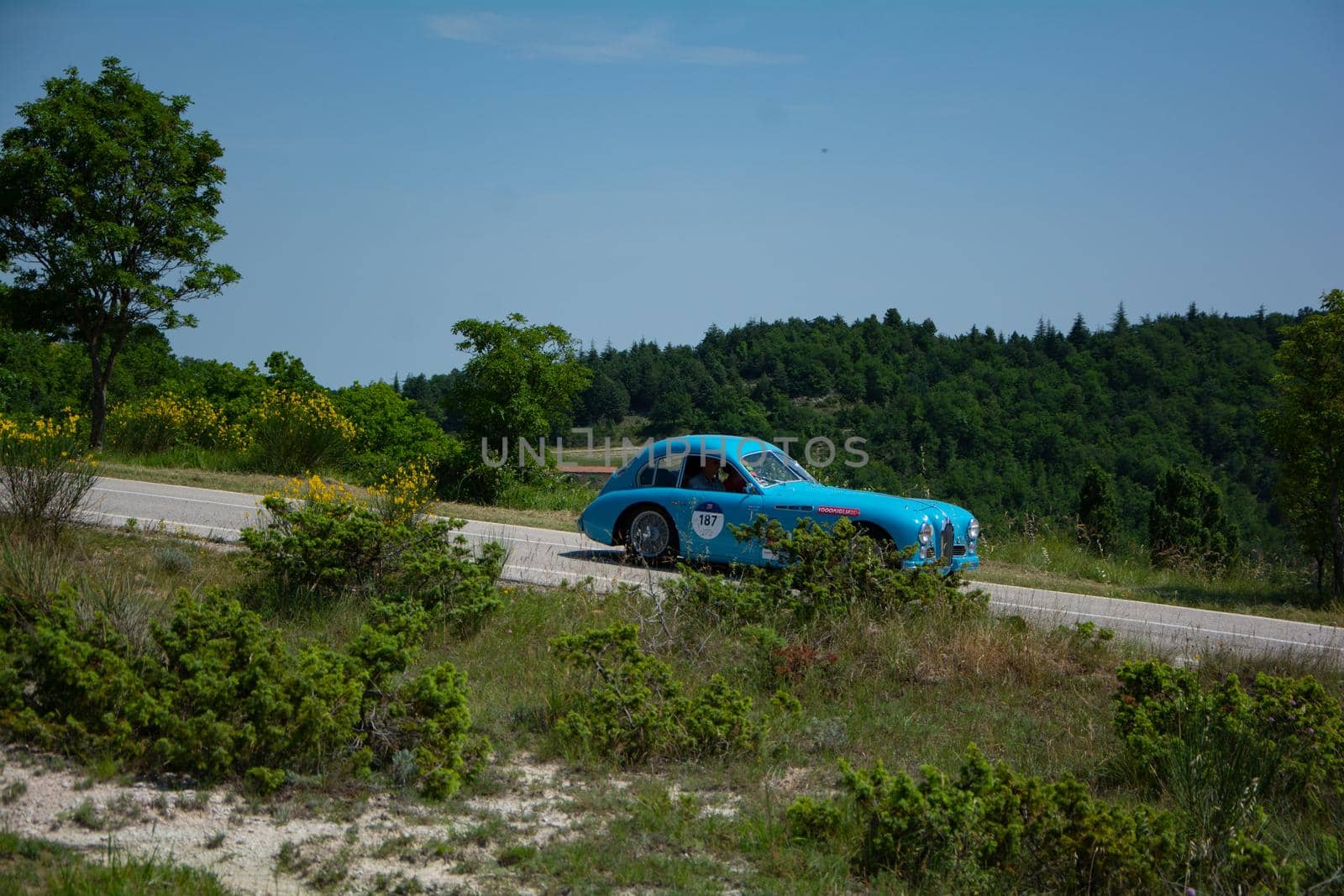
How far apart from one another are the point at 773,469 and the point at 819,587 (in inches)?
155

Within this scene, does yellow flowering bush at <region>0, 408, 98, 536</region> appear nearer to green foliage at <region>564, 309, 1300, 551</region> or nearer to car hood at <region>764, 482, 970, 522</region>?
car hood at <region>764, 482, 970, 522</region>

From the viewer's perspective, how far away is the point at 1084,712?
6.84 m

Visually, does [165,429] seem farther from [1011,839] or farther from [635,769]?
[1011,839]

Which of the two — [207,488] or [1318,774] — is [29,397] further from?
[1318,774]

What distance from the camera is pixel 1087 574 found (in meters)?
15.3

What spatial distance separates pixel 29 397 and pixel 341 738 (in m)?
60.5

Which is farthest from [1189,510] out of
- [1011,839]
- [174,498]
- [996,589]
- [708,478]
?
[1011,839]

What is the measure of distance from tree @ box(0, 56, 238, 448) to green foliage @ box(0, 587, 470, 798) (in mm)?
19221

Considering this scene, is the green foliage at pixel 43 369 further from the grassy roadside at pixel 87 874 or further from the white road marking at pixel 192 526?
the grassy roadside at pixel 87 874

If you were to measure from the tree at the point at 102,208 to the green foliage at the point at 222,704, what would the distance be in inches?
757

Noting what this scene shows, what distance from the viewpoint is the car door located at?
37.4 ft

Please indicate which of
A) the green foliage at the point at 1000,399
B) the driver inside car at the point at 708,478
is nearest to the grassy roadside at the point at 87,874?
the driver inside car at the point at 708,478

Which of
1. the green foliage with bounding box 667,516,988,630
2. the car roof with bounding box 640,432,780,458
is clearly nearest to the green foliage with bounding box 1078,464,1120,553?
the car roof with bounding box 640,432,780,458

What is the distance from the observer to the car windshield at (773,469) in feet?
38.8
